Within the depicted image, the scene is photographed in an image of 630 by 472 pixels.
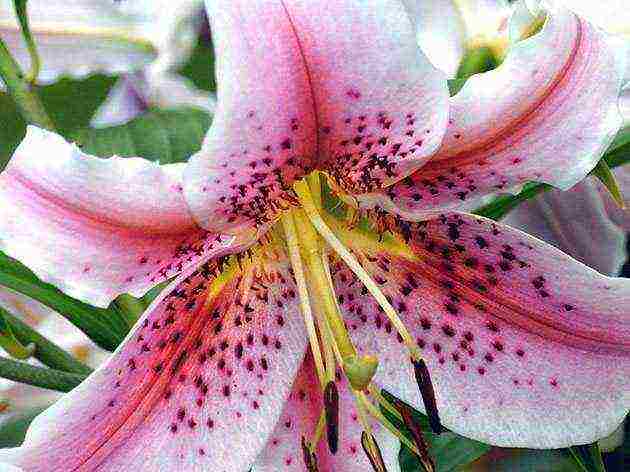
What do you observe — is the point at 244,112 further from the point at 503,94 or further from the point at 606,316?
the point at 606,316

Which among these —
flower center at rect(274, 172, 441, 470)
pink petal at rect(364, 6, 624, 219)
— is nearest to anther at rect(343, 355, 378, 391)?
flower center at rect(274, 172, 441, 470)

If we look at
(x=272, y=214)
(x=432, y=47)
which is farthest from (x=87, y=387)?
(x=432, y=47)

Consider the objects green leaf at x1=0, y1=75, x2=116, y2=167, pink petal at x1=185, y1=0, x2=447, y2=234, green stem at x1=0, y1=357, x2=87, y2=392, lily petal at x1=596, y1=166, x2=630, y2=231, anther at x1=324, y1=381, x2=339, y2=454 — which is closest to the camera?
pink petal at x1=185, y1=0, x2=447, y2=234

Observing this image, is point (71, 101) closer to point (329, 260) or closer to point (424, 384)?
point (329, 260)

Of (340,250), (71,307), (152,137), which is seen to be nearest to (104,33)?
(152,137)

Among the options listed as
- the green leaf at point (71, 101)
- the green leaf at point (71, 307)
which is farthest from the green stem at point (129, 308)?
the green leaf at point (71, 101)

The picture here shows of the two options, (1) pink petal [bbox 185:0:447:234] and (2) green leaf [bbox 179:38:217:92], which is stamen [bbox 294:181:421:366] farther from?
(2) green leaf [bbox 179:38:217:92]
